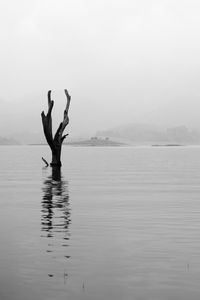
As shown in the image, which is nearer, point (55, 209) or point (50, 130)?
point (55, 209)

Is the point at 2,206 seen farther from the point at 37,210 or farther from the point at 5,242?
the point at 5,242

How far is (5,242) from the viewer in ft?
45.1

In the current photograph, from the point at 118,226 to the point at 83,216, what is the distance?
2.60 metres

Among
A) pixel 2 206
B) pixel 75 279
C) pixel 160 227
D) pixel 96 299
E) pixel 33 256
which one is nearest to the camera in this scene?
pixel 96 299

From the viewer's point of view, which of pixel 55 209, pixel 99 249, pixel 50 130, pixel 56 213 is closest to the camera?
pixel 99 249

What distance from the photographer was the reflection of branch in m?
16.2

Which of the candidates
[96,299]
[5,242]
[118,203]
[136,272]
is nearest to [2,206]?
[118,203]

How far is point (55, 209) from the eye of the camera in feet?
68.2

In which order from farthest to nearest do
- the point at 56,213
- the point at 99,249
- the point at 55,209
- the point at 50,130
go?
the point at 50,130, the point at 55,209, the point at 56,213, the point at 99,249

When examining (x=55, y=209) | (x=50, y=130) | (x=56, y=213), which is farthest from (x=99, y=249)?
(x=50, y=130)

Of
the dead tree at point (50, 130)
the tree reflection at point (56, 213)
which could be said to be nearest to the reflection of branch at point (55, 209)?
the tree reflection at point (56, 213)

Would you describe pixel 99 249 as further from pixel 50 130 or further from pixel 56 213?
pixel 50 130

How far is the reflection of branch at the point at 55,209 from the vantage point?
16.2 m

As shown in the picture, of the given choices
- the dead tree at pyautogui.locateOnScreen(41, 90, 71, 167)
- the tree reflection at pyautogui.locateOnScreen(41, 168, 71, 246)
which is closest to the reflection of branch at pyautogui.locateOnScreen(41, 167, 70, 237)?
the tree reflection at pyautogui.locateOnScreen(41, 168, 71, 246)
